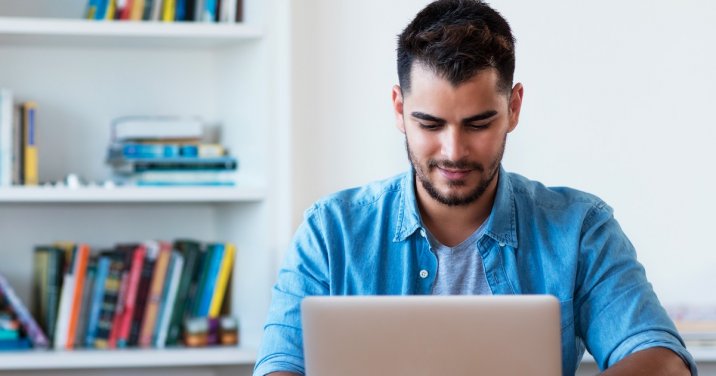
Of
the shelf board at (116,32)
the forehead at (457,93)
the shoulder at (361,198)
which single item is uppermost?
the shelf board at (116,32)

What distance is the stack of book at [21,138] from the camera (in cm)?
258

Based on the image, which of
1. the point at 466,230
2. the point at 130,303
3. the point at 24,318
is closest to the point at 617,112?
the point at 466,230

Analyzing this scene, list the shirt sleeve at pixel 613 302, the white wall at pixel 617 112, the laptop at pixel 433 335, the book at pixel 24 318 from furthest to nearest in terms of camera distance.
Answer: the white wall at pixel 617 112, the book at pixel 24 318, the shirt sleeve at pixel 613 302, the laptop at pixel 433 335

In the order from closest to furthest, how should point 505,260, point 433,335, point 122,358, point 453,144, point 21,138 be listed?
1. point 433,335
2. point 453,144
3. point 505,260
4. point 122,358
5. point 21,138

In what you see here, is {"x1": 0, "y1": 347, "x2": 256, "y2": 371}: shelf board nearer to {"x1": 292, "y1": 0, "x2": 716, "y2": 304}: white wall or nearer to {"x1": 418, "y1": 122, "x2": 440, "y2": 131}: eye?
{"x1": 292, "y1": 0, "x2": 716, "y2": 304}: white wall

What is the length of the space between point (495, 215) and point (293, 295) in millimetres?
364

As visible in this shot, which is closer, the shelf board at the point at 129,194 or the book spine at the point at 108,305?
the shelf board at the point at 129,194

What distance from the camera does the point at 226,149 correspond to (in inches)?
112

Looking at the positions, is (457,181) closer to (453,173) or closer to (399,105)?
(453,173)

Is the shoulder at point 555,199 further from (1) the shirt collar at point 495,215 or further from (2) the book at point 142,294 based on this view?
(2) the book at point 142,294

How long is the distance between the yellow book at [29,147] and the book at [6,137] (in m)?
0.05

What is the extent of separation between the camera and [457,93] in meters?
1.67

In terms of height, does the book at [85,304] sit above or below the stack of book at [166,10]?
below

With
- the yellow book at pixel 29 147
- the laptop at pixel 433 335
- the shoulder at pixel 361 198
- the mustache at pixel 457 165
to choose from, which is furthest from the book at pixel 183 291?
the laptop at pixel 433 335
